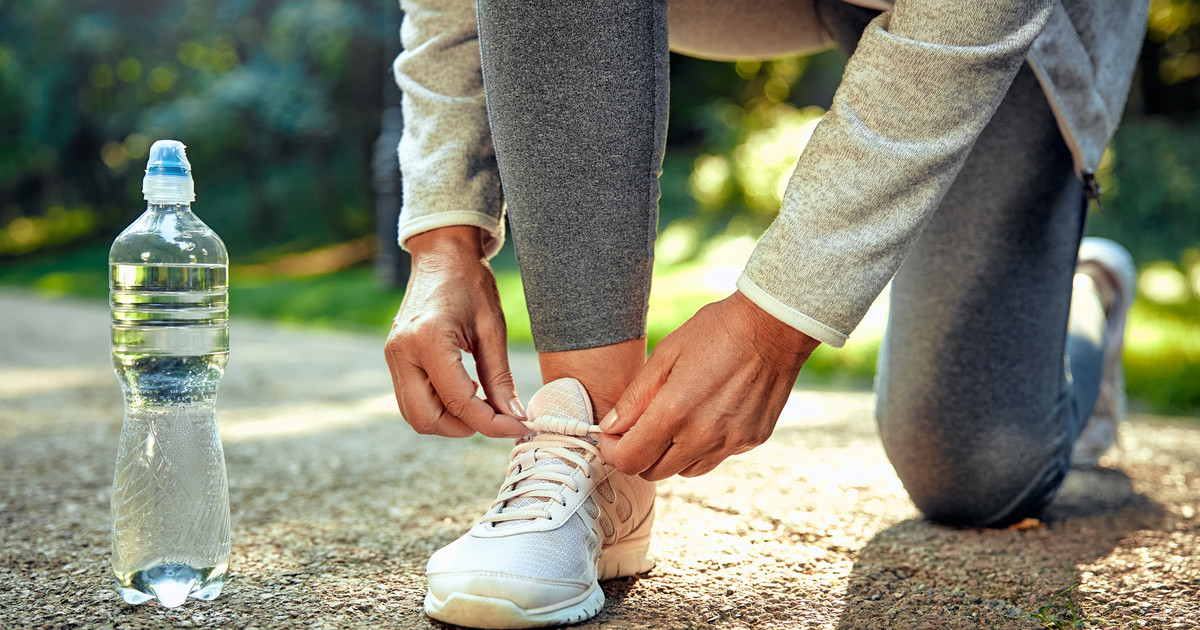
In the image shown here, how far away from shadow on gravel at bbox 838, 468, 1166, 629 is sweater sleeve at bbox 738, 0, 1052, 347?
0.42 m

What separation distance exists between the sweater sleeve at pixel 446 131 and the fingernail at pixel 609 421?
354mm

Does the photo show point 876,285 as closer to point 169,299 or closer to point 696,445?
point 696,445

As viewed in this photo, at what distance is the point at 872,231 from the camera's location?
0.99 metres

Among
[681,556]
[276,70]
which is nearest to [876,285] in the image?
[681,556]

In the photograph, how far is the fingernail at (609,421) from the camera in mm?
1071

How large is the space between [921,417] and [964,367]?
11 centimetres

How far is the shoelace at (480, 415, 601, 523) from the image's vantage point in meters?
1.10

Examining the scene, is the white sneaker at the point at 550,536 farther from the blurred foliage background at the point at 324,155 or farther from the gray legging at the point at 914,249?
the blurred foliage background at the point at 324,155

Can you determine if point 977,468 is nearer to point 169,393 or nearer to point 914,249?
point 914,249

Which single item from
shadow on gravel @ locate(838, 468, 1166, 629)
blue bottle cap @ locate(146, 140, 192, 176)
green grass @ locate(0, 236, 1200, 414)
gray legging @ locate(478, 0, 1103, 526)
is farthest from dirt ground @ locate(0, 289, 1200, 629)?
green grass @ locate(0, 236, 1200, 414)

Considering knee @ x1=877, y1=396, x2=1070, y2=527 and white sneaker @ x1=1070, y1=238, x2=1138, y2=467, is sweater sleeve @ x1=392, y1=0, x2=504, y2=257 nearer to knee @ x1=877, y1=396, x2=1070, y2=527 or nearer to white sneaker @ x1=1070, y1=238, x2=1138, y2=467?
knee @ x1=877, y1=396, x2=1070, y2=527

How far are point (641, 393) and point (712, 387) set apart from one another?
0.30 ft

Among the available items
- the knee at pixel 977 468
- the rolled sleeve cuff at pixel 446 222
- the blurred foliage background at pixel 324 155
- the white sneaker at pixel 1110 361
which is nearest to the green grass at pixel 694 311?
the blurred foliage background at pixel 324 155

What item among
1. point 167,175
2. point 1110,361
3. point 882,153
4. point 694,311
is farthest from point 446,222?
point 694,311
